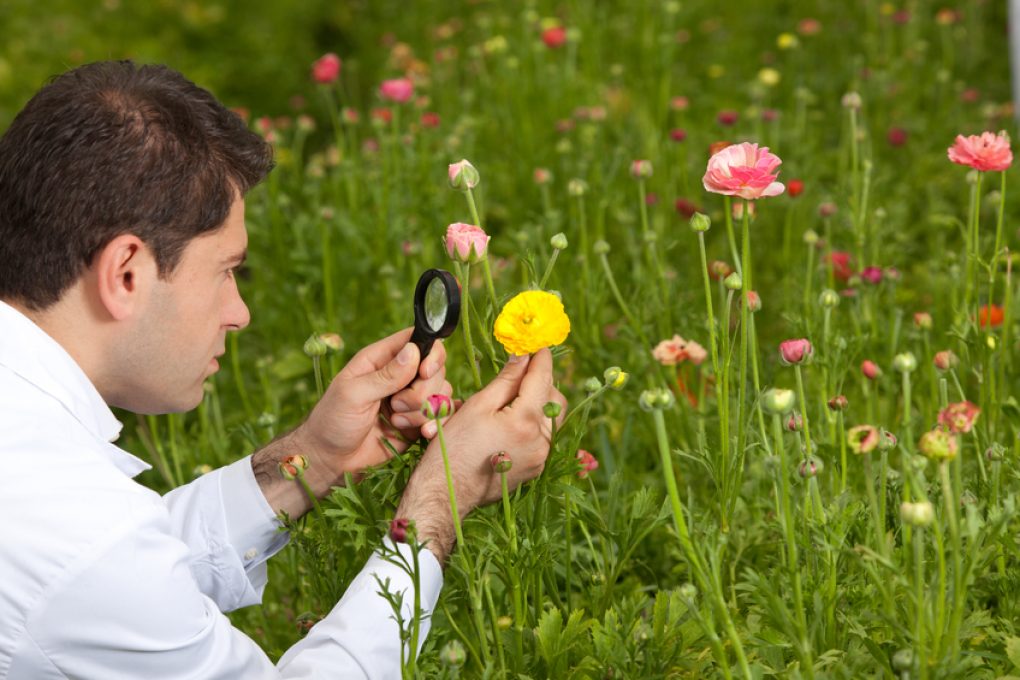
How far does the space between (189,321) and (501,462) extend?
44cm

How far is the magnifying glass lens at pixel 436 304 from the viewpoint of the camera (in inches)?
58.1

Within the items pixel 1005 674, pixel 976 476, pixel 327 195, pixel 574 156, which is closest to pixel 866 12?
pixel 574 156

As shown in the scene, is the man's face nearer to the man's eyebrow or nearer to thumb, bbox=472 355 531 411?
the man's eyebrow

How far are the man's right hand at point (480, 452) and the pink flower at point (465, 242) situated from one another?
0.51 ft

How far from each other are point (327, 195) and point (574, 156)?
69cm

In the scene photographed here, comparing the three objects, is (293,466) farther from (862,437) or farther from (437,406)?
(862,437)

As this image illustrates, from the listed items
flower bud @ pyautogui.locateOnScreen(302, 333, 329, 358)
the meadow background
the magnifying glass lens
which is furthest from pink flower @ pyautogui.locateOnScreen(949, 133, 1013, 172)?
flower bud @ pyautogui.locateOnScreen(302, 333, 329, 358)

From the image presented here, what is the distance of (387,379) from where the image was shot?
61.6 inches

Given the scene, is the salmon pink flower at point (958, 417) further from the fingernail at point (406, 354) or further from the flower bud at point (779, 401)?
the fingernail at point (406, 354)

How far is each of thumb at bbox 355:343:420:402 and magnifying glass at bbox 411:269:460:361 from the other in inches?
0.7

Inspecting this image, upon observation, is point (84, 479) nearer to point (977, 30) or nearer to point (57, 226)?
point (57, 226)

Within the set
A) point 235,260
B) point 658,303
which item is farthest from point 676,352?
point 235,260

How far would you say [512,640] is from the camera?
5.16 feet

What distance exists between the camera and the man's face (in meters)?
1.53
